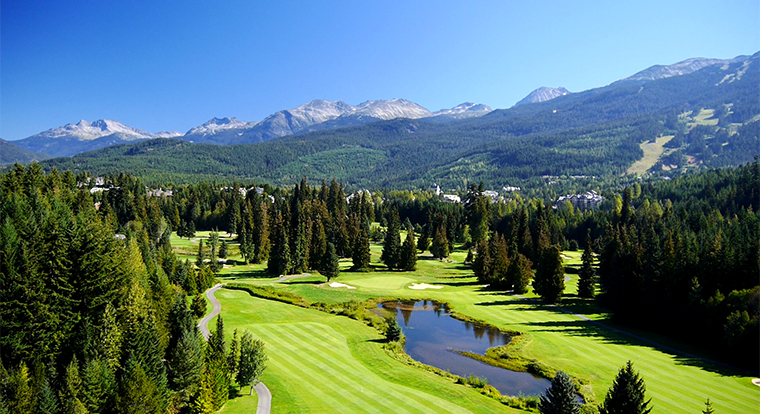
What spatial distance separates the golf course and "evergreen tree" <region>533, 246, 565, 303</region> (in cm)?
185

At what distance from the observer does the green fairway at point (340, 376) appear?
108 feet

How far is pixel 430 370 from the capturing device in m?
41.2

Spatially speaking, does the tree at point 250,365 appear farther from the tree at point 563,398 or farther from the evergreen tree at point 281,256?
the evergreen tree at point 281,256

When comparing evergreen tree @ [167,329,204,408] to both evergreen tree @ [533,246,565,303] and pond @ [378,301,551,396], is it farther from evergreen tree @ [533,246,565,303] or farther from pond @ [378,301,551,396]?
evergreen tree @ [533,246,565,303]

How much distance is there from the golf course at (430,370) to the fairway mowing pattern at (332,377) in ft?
0.26

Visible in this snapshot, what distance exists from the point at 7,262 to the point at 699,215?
129m

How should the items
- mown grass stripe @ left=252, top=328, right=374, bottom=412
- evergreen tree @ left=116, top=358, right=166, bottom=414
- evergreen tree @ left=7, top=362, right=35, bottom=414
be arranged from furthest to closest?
mown grass stripe @ left=252, top=328, right=374, bottom=412 → evergreen tree @ left=116, top=358, right=166, bottom=414 → evergreen tree @ left=7, top=362, right=35, bottom=414

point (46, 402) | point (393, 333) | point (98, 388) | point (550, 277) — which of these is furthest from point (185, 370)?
point (550, 277)

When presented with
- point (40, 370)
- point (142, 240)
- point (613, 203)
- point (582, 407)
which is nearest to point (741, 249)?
point (582, 407)

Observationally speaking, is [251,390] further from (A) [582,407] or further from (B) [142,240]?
(B) [142,240]

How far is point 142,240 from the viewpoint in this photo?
71000 mm

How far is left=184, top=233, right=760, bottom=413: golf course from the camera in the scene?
110 ft

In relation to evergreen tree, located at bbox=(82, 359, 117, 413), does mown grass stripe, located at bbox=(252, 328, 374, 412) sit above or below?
below

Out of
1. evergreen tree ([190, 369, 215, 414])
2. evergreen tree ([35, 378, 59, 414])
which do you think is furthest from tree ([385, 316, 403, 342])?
evergreen tree ([35, 378, 59, 414])
